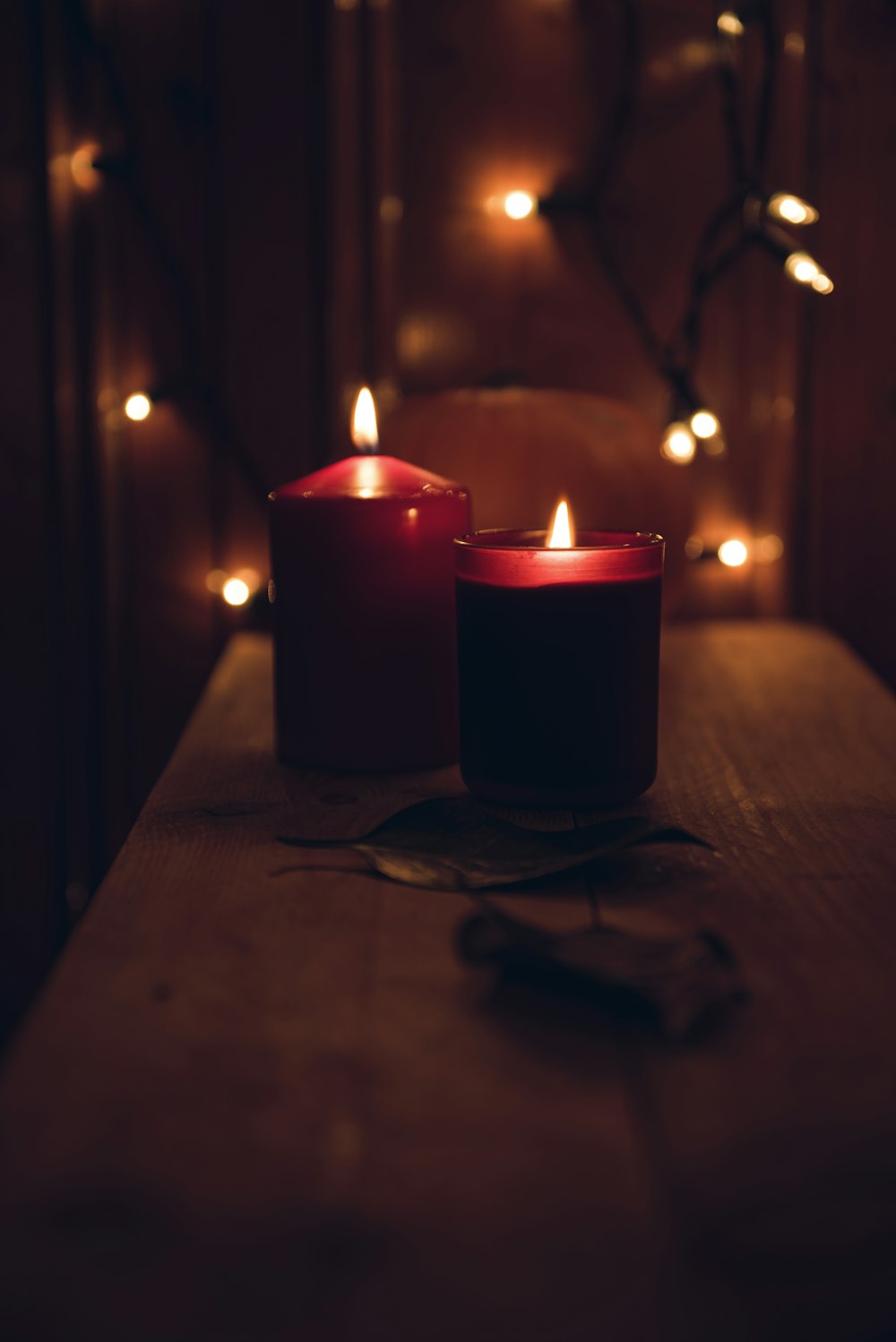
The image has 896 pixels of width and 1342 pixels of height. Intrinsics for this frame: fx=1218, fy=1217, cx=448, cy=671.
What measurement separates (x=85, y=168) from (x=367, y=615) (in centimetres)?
69

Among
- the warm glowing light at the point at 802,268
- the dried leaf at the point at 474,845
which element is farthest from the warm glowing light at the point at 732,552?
the dried leaf at the point at 474,845

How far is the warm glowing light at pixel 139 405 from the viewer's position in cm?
110

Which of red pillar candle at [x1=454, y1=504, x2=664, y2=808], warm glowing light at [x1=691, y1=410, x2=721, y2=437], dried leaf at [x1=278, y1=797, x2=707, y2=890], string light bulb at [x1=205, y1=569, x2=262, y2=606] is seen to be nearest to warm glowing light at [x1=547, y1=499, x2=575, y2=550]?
red pillar candle at [x1=454, y1=504, x2=664, y2=808]

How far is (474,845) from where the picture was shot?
0.54 metres

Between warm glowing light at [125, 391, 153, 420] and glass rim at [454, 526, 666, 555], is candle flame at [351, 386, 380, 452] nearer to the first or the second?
glass rim at [454, 526, 666, 555]

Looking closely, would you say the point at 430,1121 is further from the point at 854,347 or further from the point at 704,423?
the point at 854,347

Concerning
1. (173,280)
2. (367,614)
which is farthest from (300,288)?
(367,614)

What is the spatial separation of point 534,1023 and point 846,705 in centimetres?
53

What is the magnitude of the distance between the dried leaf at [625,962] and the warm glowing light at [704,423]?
711 mm

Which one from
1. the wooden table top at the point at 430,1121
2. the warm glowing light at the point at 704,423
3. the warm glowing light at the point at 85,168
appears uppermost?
the warm glowing light at the point at 85,168

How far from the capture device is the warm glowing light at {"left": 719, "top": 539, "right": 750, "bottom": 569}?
45.8 inches

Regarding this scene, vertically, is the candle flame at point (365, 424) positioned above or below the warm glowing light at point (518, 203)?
below

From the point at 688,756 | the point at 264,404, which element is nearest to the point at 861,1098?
the point at 688,756

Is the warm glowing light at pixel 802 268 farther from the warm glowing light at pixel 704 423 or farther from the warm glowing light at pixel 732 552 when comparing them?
the warm glowing light at pixel 732 552
